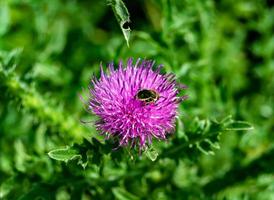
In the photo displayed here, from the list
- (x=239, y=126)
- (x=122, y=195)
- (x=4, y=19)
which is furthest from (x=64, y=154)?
(x=4, y=19)

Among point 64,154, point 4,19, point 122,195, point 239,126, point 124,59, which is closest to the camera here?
point 64,154

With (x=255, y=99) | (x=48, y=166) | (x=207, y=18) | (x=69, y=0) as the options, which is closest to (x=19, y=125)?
(x=48, y=166)

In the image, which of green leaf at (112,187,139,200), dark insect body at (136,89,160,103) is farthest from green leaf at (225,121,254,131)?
green leaf at (112,187,139,200)

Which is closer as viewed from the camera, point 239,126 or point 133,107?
point 133,107

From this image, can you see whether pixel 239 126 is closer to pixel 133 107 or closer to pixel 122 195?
pixel 133 107

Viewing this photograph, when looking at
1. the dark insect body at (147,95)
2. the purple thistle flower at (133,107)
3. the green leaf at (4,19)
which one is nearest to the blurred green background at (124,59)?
the green leaf at (4,19)
